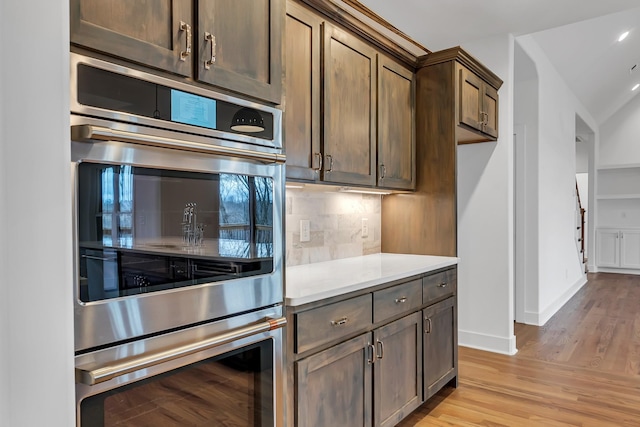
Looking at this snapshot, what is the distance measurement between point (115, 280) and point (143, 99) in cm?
48

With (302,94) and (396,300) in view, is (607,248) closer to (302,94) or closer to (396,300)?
(396,300)

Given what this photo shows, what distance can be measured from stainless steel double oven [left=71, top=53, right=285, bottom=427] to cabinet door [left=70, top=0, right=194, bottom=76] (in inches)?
2.0

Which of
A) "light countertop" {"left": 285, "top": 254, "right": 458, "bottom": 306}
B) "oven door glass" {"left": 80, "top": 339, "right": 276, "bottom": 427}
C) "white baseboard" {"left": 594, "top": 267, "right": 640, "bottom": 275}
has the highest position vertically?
"light countertop" {"left": 285, "top": 254, "right": 458, "bottom": 306}

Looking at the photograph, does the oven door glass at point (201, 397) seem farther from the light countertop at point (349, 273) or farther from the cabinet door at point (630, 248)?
the cabinet door at point (630, 248)

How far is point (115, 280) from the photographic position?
108 centimetres

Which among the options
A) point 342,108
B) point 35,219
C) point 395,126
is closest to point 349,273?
point 342,108

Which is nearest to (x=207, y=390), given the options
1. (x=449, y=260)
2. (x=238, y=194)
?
(x=238, y=194)

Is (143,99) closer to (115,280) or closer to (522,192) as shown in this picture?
(115,280)

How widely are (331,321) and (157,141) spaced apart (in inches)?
41.7

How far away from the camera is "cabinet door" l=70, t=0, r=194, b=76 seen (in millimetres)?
1043

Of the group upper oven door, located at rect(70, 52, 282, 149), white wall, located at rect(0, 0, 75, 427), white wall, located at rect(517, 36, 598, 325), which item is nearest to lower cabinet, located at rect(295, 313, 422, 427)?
upper oven door, located at rect(70, 52, 282, 149)

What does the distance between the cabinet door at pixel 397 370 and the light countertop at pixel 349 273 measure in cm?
26

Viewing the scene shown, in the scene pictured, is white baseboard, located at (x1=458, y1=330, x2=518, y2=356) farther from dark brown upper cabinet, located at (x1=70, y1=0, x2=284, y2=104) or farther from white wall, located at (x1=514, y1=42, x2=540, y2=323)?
dark brown upper cabinet, located at (x1=70, y1=0, x2=284, y2=104)

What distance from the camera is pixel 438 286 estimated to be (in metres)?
2.71
